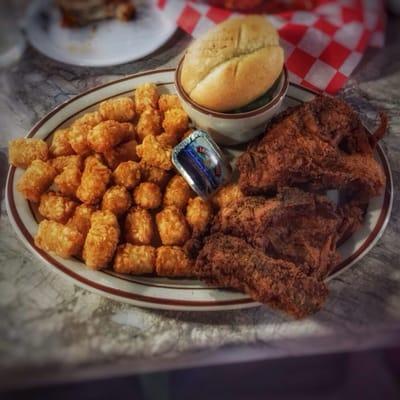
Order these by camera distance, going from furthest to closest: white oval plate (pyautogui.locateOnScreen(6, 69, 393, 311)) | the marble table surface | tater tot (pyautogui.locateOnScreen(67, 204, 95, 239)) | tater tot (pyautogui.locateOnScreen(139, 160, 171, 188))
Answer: tater tot (pyautogui.locateOnScreen(139, 160, 171, 188)), tater tot (pyautogui.locateOnScreen(67, 204, 95, 239)), white oval plate (pyautogui.locateOnScreen(6, 69, 393, 311)), the marble table surface

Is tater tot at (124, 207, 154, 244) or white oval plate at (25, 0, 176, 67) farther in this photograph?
white oval plate at (25, 0, 176, 67)

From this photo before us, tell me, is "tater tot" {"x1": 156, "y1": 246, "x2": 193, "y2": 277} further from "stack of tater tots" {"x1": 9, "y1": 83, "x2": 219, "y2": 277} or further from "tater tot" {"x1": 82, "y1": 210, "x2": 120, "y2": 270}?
"tater tot" {"x1": 82, "y1": 210, "x2": 120, "y2": 270}

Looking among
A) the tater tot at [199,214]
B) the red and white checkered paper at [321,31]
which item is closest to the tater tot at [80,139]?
the tater tot at [199,214]

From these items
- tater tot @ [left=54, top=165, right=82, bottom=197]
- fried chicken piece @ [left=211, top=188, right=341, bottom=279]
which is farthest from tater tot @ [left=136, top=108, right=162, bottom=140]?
fried chicken piece @ [left=211, top=188, right=341, bottom=279]

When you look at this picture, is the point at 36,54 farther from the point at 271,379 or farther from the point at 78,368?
the point at 271,379

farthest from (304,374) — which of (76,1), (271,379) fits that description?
(76,1)

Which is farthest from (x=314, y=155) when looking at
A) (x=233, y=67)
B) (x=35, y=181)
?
(x=35, y=181)
